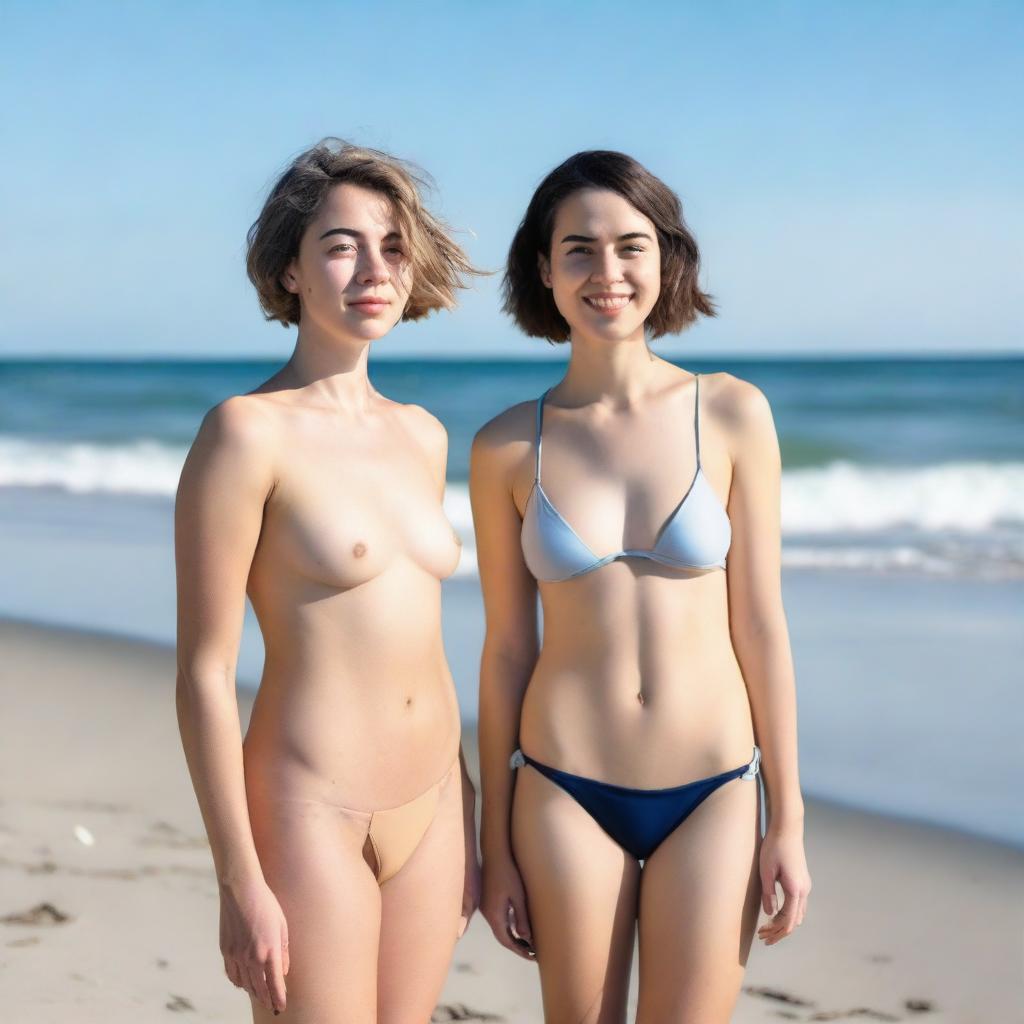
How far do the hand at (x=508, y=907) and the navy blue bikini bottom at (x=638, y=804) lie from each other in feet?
0.75

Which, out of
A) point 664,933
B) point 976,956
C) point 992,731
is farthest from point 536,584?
point 992,731

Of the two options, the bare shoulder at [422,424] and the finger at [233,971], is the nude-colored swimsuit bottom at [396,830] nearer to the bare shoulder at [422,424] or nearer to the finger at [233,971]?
the finger at [233,971]

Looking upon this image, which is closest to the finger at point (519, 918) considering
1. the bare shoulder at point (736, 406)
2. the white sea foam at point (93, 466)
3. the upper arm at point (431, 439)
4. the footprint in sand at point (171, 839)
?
the upper arm at point (431, 439)

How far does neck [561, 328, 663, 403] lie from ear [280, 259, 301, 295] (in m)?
0.62

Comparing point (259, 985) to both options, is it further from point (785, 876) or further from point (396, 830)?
point (785, 876)

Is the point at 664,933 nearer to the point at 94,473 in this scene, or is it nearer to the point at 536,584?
the point at 536,584

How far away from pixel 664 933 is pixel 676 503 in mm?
877

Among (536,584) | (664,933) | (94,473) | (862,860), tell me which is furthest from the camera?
(94,473)

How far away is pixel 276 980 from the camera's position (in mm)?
2492

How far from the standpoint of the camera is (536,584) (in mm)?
2979

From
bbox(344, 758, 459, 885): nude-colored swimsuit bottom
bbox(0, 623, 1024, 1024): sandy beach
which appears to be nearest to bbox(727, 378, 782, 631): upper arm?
bbox(344, 758, 459, 885): nude-colored swimsuit bottom

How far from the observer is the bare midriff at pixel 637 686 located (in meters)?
2.80

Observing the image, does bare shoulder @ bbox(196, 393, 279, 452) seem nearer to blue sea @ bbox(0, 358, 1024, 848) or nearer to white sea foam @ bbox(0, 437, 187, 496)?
blue sea @ bbox(0, 358, 1024, 848)

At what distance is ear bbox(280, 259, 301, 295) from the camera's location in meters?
2.81
